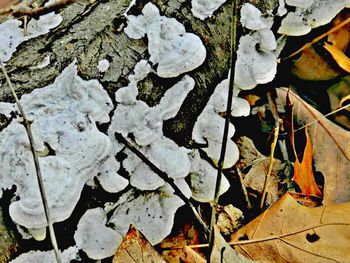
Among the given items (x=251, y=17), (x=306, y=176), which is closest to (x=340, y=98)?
(x=306, y=176)

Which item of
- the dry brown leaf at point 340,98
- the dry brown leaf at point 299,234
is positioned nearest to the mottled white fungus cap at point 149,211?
the dry brown leaf at point 299,234

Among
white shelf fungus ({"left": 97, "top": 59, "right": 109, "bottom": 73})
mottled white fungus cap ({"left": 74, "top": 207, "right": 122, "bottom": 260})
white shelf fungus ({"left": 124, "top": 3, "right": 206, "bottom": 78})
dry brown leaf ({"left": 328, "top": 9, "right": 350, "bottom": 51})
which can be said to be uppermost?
white shelf fungus ({"left": 124, "top": 3, "right": 206, "bottom": 78})

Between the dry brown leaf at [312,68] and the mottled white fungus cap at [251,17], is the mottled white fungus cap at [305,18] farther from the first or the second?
the dry brown leaf at [312,68]

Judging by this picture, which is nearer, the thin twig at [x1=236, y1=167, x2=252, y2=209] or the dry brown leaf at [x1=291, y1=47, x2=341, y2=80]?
the thin twig at [x1=236, y1=167, x2=252, y2=209]

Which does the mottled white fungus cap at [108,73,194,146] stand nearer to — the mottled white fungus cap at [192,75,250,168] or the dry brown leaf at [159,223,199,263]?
the mottled white fungus cap at [192,75,250,168]

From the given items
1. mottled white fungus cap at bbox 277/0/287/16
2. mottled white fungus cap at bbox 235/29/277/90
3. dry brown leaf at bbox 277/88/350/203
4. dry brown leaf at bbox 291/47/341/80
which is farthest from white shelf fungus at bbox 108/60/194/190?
dry brown leaf at bbox 291/47/341/80

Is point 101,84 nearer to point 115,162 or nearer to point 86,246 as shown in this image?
point 115,162
